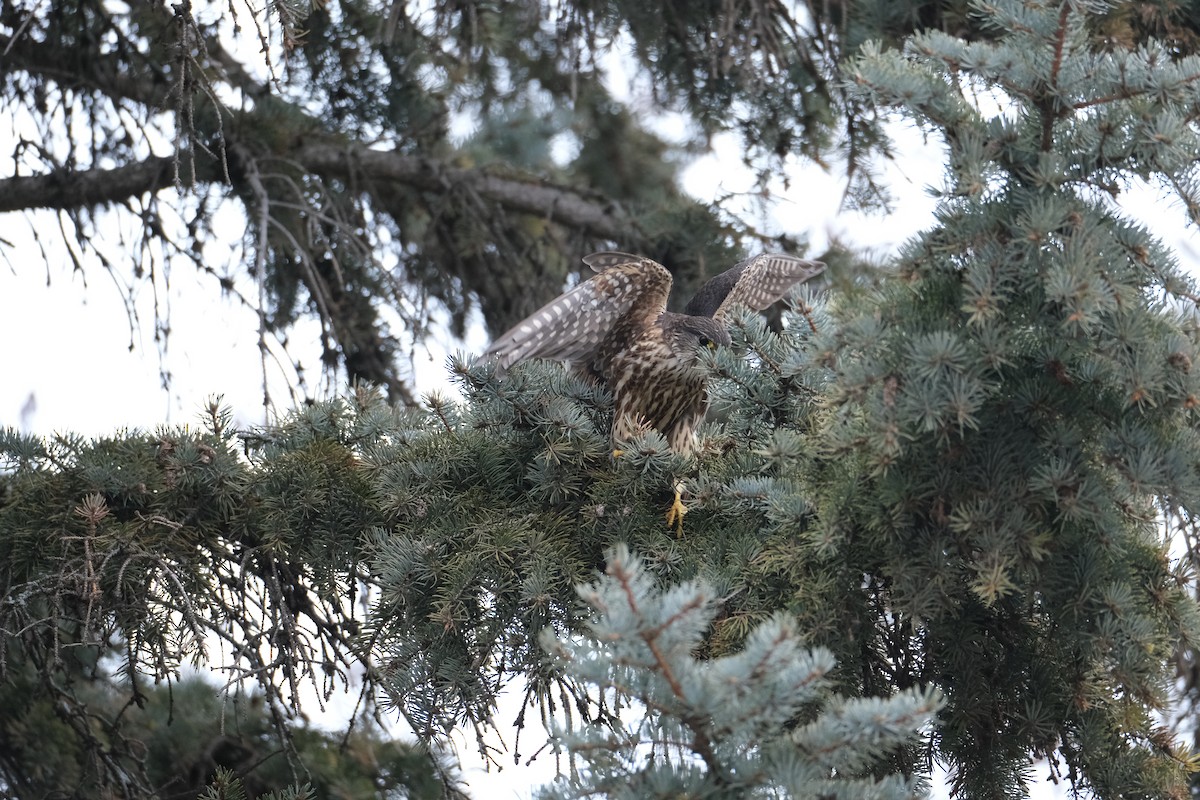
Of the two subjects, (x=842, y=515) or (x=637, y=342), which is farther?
(x=637, y=342)

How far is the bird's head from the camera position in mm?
3809

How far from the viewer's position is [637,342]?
3900 mm

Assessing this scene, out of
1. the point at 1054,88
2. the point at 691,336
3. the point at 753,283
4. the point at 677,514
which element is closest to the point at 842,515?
the point at 677,514

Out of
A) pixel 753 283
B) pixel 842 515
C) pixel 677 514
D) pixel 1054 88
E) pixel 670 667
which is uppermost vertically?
pixel 753 283

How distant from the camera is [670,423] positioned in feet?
13.2

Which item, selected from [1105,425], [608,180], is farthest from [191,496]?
[608,180]

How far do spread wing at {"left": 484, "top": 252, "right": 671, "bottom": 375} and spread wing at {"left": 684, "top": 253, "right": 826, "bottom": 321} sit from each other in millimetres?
276

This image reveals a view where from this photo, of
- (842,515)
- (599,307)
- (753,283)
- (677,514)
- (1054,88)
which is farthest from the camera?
(753,283)

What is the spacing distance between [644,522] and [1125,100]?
143 cm

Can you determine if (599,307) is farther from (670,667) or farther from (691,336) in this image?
(670,667)

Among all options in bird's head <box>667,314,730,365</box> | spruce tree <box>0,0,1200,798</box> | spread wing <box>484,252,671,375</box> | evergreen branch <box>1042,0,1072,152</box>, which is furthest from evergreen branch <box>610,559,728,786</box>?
bird's head <box>667,314,730,365</box>

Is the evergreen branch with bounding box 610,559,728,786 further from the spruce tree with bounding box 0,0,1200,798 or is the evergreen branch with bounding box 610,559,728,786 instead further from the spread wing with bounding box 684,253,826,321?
the spread wing with bounding box 684,253,826,321

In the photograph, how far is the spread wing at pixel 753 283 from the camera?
13.9 ft

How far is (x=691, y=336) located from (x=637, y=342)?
0.58 ft
